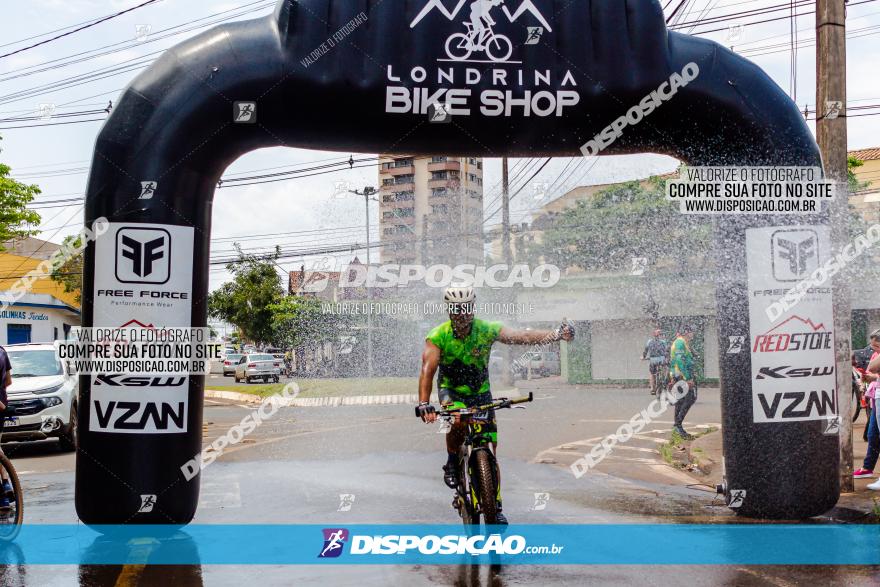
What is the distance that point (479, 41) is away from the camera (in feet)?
26.3

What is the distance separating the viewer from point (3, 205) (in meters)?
27.4

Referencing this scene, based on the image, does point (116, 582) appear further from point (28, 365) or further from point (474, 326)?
point (28, 365)

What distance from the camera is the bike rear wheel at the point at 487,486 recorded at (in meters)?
6.30

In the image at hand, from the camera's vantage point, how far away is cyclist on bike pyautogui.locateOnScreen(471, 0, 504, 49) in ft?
26.3

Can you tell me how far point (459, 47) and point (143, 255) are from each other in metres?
3.45

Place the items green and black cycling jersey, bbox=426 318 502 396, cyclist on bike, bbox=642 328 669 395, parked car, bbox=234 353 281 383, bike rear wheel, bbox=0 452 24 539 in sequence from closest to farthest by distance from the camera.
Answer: green and black cycling jersey, bbox=426 318 502 396 < bike rear wheel, bbox=0 452 24 539 < cyclist on bike, bbox=642 328 669 395 < parked car, bbox=234 353 281 383

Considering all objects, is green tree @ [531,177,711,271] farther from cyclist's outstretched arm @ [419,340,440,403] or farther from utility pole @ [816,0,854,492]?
cyclist's outstretched arm @ [419,340,440,403]

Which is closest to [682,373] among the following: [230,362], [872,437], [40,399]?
[872,437]

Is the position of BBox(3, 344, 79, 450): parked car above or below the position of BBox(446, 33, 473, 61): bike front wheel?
below

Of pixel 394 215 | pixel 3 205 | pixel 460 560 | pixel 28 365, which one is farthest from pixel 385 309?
pixel 460 560

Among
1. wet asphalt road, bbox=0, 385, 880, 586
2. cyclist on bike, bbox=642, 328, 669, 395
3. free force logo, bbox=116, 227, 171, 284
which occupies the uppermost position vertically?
free force logo, bbox=116, 227, 171, 284

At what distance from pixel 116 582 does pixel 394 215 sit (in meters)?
31.7

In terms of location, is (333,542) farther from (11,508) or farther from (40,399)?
(40,399)

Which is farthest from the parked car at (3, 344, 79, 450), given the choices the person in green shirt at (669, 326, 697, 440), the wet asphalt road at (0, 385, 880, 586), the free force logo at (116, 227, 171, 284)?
the person in green shirt at (669, 326, 697, 440)
